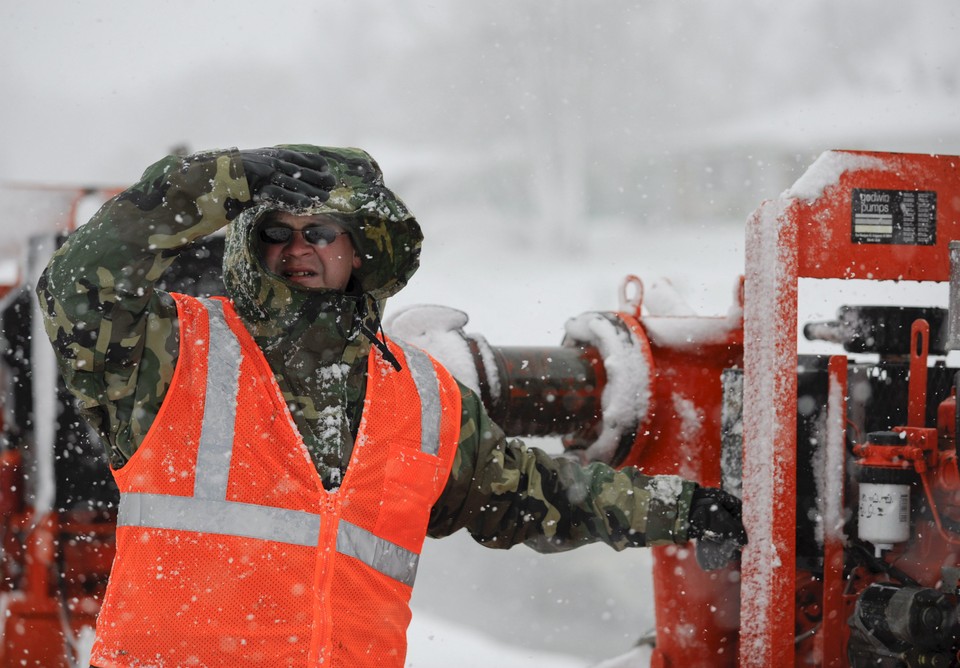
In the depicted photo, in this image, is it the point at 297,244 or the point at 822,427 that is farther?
the point at 822,427

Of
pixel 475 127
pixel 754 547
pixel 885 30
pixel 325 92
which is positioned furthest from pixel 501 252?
pixel 754 547

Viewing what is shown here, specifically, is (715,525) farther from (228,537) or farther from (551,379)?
(228,537)

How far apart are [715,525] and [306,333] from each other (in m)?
0.99

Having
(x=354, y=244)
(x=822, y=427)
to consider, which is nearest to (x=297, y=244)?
(x=354, y=244)

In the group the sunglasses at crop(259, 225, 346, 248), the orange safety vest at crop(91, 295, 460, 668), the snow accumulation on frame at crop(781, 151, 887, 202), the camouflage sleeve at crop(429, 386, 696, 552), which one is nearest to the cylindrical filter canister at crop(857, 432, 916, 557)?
the camouflage sleeve at crop(429, 386, 696, 552)

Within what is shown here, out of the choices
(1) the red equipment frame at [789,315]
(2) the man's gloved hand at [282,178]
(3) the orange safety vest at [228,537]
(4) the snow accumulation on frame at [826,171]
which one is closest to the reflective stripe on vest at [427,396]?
(3) the orange safety vest at [228,537]

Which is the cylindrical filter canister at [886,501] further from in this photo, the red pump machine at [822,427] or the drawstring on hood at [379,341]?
the drawstring on hood at [379,341]

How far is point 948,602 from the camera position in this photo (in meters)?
2.28

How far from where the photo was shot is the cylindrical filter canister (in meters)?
2.40

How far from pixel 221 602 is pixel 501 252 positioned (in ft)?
43.5

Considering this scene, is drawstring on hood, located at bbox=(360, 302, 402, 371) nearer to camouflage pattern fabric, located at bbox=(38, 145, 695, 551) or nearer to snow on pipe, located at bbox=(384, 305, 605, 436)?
camouflage pattern fabric, located at bbox=(38, 145, 695, 551)

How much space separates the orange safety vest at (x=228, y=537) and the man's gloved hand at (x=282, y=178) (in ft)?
1.02

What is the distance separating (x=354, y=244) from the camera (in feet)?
6.91

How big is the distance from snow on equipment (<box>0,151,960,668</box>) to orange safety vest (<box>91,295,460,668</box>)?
0.96 meters
